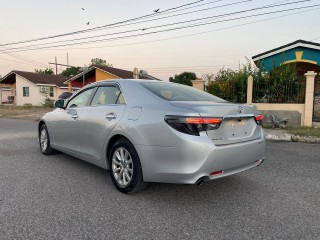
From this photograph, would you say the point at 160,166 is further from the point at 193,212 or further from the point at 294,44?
the point at 294,44

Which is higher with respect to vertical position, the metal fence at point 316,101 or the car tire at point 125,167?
the metal fence at point 316,101

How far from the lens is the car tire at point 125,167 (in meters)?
3.51

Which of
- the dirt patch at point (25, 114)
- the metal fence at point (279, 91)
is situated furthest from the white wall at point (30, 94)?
the metal fence at point (279, 91)

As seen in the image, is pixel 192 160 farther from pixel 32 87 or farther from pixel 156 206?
pixel 32 87

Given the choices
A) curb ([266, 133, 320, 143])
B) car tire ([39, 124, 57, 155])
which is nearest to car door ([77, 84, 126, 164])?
car tire ([39, 124, 57, 155])

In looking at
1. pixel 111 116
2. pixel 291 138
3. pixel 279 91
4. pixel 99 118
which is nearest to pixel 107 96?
pixel 99 118

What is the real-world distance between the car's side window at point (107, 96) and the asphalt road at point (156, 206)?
121cm

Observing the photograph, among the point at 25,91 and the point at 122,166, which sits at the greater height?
the point at 25,91

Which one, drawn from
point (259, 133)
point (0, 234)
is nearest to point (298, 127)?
point (259, 133)

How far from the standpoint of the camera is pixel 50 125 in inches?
223

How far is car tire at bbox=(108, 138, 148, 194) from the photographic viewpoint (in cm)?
351

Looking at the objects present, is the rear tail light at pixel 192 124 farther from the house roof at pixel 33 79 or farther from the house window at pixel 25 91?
the house window at pixel 25 91

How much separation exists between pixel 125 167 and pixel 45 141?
3062 mm

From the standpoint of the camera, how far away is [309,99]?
10672 millimetres
